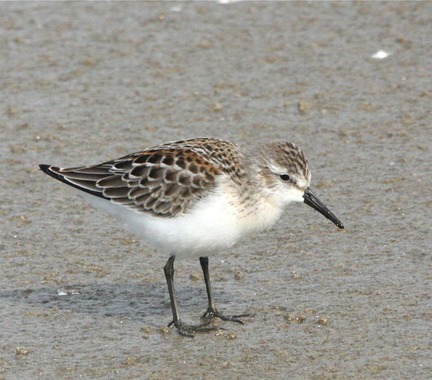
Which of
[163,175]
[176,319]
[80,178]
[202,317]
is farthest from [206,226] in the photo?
[80,178]

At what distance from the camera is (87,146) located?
10.8m

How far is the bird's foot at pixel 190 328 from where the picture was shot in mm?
7719

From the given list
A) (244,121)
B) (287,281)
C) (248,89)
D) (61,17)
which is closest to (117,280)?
(287,281)

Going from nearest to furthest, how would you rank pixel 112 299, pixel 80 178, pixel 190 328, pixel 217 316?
pixel 190 328 → pixel 217 316 → pixel 80 178 → pixel 112 299

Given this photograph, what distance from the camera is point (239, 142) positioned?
1084cm

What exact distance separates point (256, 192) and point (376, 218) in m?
2.10

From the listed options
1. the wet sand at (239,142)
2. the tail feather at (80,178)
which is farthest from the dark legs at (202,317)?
the tail feather at (80,178)

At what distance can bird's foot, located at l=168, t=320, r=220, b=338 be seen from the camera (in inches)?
304

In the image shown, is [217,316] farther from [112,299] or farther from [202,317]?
[112,299]

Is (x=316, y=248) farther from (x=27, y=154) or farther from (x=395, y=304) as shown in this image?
(x=27, y=154)

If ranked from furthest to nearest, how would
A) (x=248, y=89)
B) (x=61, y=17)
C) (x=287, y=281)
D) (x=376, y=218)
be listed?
(x=61, y=17) < (x=248, y=89) < (x=376, y=218) < (x=287, y=281)

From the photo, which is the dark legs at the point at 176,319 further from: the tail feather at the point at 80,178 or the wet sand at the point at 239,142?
the tail feather at the point at 80,178

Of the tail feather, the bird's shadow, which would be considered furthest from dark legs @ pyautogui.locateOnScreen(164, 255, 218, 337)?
the tail feather

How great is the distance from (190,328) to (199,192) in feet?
3.42
